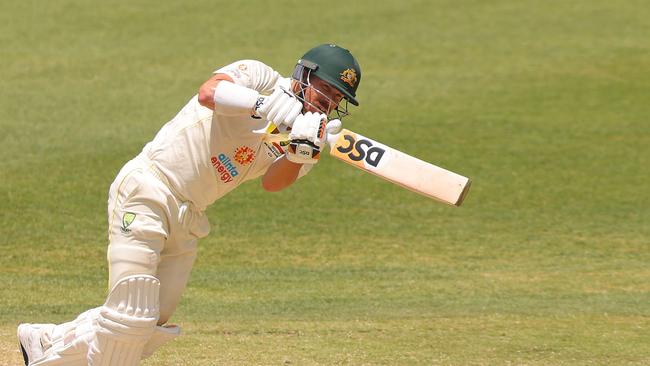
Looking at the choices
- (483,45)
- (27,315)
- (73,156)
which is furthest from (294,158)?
(483,45)

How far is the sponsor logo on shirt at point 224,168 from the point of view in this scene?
5410 mm

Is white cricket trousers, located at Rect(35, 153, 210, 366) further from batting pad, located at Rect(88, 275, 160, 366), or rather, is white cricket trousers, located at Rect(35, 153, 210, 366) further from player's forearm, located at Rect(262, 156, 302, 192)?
player's forearm, located at Rect(262, 156, 302, 192)

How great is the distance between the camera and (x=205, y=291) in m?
8.96

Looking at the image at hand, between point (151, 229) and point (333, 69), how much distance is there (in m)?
1.07

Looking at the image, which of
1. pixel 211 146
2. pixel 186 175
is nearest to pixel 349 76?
pixel 211 146

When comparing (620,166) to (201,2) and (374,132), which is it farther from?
(201,2)

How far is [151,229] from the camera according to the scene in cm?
524

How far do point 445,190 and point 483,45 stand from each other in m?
12.2

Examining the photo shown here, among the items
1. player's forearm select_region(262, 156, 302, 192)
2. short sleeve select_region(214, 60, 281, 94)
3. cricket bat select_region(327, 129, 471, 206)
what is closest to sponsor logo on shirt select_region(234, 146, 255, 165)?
player's forearm select_region(262, 156, 302, 192)

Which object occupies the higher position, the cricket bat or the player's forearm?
the cricket bat

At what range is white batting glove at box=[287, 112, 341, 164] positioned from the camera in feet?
16.6

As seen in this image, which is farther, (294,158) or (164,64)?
(164,64)

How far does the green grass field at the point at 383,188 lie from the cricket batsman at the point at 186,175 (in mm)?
1296

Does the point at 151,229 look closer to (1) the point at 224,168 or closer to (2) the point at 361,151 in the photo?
(1) the point at 224,168
